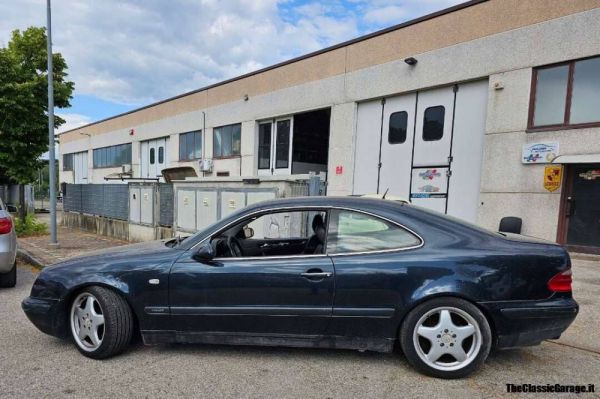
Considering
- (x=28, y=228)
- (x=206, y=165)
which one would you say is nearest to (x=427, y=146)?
(x=206, y=165)

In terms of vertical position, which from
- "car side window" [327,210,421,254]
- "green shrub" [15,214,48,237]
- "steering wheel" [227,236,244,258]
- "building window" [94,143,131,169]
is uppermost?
"building window" [94,143,131,169]

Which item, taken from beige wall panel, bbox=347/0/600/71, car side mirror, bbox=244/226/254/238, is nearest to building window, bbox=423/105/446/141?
beige wall panel, bbox=347/0/600/71

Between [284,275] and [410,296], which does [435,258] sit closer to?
[410,296]

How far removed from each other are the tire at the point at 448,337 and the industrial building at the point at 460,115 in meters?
4.08

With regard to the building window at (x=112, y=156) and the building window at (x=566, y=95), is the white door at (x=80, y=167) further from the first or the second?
the building window at (x=566, y=95)

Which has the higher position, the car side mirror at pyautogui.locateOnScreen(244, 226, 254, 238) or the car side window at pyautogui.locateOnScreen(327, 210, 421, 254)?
the car side window at pyautogui.locateOnScreen(327, 210, 421, 254)

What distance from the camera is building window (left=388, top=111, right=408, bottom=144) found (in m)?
11.2

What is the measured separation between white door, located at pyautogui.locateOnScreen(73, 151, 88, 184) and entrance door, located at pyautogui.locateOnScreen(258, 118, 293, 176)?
71.0 feet

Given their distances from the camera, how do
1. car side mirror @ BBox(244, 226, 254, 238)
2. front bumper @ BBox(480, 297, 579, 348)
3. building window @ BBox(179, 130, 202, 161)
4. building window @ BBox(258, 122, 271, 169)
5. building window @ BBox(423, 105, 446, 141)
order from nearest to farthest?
1. front bumper @ BBox(480, 297, 579, 348)
2. car side mirror @ BBox(244, 226, 254, 238)
3. building window @ BBox(423, 105, 446, 141)
4. building window @ BBox(258, 122, 271, 169)
5. building window @ BBox(179, 130, 202, 161)

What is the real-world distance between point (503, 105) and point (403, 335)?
26.1 ft

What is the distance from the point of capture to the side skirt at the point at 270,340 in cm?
314

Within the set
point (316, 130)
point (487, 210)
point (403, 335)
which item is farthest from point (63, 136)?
point (403, 335)

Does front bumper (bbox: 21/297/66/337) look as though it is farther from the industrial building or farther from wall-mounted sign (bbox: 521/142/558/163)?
wall-mounted sign (bbox: 521/142/558/163)

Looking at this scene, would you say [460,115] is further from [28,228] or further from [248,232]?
[28,228]
